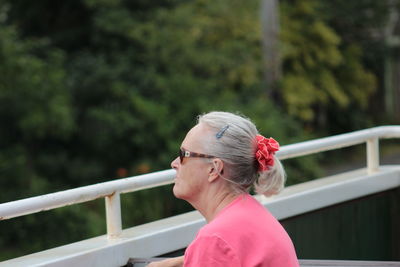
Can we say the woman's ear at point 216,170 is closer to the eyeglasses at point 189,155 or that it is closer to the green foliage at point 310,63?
the eyeglasses at point 189,155

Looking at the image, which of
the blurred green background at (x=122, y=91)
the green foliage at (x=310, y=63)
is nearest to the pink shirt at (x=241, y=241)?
the blurred green background at (x=122, y=91)

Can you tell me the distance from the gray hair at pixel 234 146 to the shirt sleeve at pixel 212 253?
0.27 meters

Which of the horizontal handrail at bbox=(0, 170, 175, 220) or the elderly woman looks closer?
the elderly woman

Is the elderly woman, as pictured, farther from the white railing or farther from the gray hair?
the white railing

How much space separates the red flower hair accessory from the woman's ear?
11 cm

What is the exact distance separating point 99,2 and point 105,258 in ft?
35.1

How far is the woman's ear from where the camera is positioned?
88.7 inches

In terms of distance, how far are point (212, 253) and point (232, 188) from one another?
30 centimetres

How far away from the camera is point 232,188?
2.29 m

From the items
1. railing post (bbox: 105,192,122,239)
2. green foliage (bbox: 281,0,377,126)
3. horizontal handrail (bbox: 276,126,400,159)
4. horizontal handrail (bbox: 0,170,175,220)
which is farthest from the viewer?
green foliage (bbox: 281,0,377,126)

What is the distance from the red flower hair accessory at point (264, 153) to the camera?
227 centimetres

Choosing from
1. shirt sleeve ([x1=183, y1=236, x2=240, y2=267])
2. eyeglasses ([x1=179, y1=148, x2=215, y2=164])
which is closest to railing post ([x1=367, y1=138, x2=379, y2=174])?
eyeglasses ([x1=179, y1=148, x2=215, y2=164])

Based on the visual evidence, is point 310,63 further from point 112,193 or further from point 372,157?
point 112,193

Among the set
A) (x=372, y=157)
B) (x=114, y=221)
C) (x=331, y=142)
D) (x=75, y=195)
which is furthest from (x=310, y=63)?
(x=75, y=195)
